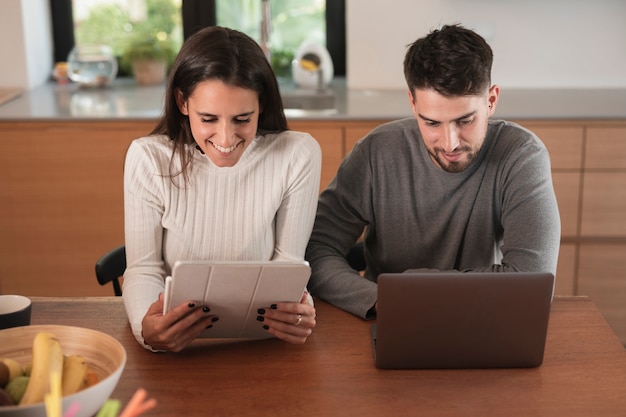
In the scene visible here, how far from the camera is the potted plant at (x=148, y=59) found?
3.67 m

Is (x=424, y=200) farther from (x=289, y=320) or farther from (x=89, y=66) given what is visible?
(x=89, y=66)

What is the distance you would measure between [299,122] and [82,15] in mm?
1327

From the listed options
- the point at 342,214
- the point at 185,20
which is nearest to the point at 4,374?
the point at 342,214

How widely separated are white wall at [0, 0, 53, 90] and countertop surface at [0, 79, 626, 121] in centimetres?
7

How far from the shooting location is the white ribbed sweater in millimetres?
1803

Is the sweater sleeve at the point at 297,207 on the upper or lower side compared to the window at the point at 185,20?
lower

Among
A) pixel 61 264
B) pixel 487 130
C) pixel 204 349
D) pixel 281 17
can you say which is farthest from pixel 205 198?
pixel 281 17

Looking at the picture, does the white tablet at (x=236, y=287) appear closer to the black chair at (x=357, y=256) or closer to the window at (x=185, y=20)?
the black chair at (x=357, y=256)

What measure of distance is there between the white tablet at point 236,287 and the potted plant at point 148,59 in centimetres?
229

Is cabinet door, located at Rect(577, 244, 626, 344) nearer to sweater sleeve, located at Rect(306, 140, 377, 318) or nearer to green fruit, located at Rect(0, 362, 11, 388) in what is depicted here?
sweater sleeve, located at Rect(306, 140, 377, 318)

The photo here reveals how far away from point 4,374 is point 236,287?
39 centimetres

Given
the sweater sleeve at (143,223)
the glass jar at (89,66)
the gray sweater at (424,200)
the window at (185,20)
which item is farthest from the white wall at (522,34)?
the sweater sleeve at (143,223)

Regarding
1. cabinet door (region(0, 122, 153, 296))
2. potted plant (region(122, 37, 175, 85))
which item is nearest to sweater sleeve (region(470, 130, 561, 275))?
cabinet door (region(0, 122, 153, 296))

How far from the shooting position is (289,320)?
156 centimetres
